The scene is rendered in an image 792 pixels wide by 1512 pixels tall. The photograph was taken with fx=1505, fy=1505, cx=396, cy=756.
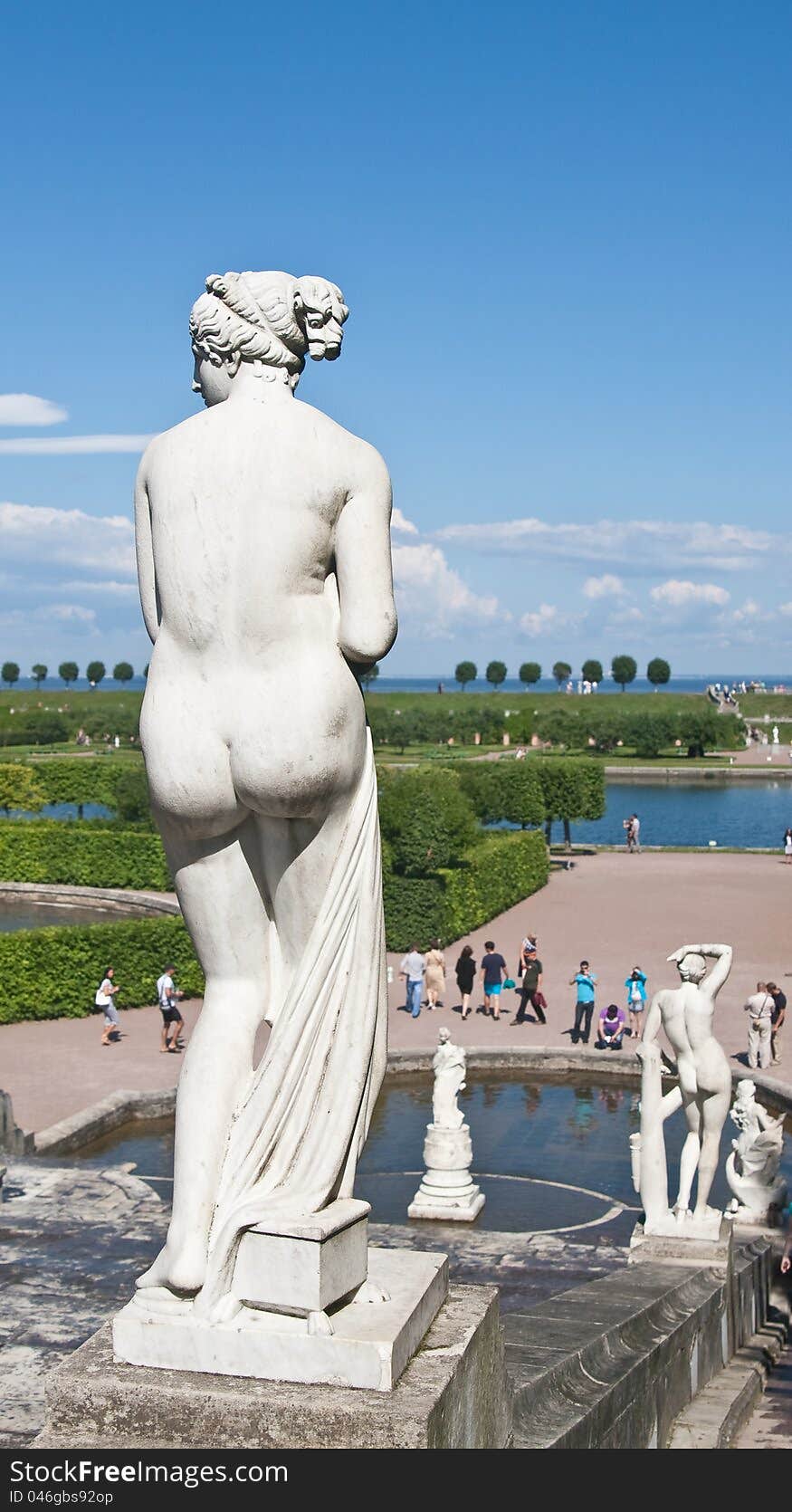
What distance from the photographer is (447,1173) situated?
11789mm

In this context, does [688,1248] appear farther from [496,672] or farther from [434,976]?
[496,672]

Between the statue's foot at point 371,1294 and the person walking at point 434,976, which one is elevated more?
the statue's foot at point 371,1294

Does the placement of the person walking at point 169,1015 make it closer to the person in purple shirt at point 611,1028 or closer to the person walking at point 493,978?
the person walking at point 493,978

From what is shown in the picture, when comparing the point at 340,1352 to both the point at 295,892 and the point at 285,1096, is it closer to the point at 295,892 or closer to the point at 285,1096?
the point at 285,1096

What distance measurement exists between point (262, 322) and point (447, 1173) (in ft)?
30.3

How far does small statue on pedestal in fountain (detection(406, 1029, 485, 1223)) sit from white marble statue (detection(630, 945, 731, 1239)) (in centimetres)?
335

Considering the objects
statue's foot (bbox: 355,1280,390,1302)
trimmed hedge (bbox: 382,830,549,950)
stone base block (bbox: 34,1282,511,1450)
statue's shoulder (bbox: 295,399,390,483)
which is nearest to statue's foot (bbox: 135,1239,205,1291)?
stone base block (bbox: 34,1282,511,1450)

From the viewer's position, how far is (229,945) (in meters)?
3.68

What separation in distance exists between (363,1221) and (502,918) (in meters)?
24.6

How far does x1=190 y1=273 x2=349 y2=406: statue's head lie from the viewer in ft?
12.0

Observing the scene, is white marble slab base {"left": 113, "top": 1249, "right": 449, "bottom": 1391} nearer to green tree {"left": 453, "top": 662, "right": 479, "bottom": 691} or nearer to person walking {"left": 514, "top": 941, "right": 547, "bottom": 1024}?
person walking {"left": 514, "top": 941, "right": 547, "bottom": 1024}

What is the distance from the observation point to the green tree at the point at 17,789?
135 ft

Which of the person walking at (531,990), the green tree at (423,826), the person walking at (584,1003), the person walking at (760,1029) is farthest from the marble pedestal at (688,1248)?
the green tree at (423,826)

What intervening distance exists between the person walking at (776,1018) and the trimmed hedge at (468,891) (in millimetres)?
5765
